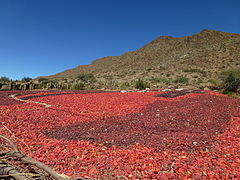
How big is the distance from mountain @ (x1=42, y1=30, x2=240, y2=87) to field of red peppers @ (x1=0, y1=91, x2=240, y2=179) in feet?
54.6

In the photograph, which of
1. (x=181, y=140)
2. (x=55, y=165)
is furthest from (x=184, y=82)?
(x=55, y=165)

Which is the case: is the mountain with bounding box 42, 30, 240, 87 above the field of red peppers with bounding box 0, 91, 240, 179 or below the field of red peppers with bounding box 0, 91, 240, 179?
above

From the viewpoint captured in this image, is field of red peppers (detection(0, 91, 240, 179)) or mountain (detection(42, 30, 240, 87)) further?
mountain (detection(42, 30, 240, 87))

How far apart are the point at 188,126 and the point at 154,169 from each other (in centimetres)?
A: 260

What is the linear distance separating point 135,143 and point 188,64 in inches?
1464

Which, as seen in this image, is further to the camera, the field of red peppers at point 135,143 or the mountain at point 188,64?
the mountain at point 188,64

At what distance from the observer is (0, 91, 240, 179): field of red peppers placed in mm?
2473

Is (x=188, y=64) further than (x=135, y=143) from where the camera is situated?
Yes

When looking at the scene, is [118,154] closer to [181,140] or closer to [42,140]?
[181,140]

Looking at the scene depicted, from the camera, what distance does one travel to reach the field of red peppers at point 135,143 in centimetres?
247

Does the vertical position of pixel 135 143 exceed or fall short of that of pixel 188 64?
it falls short

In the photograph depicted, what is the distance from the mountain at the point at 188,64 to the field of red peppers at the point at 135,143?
16657mm

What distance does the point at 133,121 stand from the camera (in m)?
5.09

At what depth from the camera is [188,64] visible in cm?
3688
